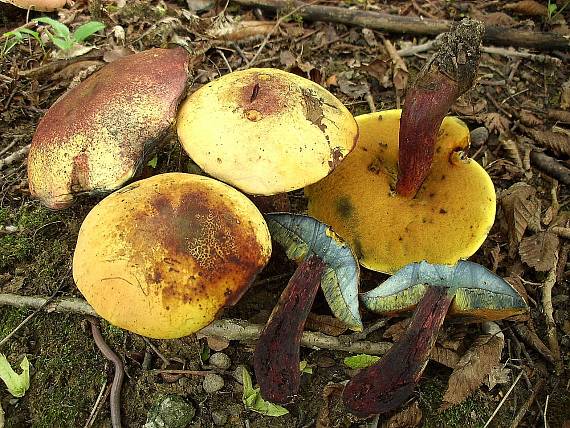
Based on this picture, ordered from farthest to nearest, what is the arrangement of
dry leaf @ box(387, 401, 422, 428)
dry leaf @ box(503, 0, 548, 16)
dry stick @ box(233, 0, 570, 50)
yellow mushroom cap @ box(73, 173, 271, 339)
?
dry leaf @ box(503, 0, 548, 16) < dry stick @ box(233, 0, 570, 50) < dry leaf @ box(387, 401, 422, 428) < yellow mushroom cap @ box(73, 173, 271, 339)

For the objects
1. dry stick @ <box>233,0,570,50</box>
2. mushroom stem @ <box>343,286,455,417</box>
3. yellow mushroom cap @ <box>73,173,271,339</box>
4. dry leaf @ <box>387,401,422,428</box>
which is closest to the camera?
yellow mushroom cap @ <box>73,173,271,339</box>

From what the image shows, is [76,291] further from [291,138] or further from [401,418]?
[401,418]

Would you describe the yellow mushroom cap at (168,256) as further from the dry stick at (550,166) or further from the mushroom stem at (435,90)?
the dry stick at (550,166)

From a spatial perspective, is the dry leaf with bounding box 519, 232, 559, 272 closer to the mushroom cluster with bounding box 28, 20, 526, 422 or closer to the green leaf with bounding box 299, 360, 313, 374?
the mushroom cluster with bounding box 28, 20, 526, 422

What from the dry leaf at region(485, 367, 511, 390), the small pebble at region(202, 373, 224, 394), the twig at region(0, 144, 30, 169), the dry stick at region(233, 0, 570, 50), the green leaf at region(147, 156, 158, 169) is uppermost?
the dry stick at region(233, 0, 570, 50)

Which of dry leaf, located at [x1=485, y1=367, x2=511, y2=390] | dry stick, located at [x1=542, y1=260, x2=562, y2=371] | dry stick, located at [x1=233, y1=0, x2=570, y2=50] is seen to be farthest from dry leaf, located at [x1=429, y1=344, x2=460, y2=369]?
dry stick, located at [x1=233, y1=0, x2=570, y2=50]

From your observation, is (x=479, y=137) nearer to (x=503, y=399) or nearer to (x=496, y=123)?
(x=496, y=123)
